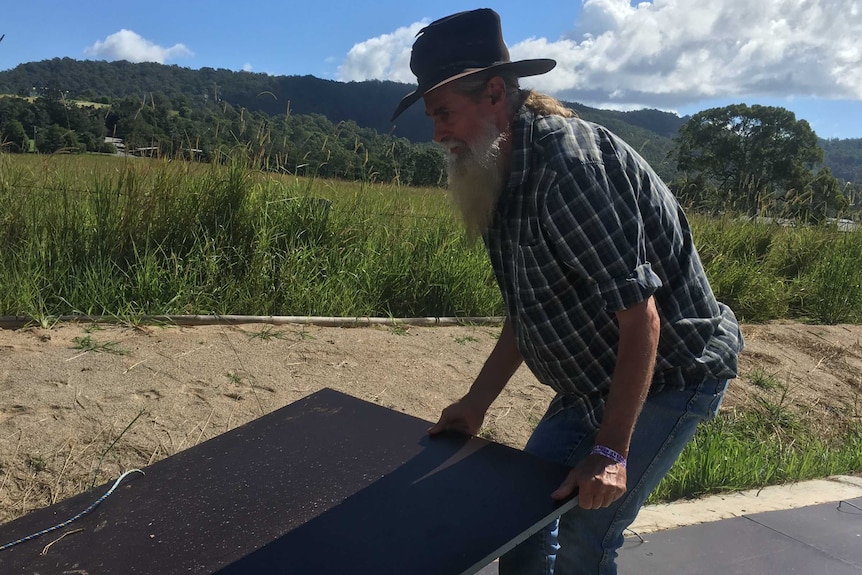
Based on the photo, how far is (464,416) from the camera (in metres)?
2.12

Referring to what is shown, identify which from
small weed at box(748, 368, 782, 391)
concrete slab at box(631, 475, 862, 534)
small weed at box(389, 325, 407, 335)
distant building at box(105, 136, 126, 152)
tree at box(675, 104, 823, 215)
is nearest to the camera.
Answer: concrete slab at box(631, 475, 862, 534)

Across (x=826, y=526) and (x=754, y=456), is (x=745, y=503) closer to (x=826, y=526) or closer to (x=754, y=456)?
(x=826, y=526)

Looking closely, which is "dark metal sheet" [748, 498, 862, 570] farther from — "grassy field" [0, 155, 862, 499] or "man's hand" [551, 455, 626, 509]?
"man's hand" [551, 455, 626, 509]

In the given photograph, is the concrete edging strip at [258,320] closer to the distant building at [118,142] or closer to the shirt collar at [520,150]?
the distant building at [118,142]

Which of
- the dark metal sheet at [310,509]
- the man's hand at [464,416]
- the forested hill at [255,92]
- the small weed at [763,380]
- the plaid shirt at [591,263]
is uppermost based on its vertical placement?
the forested hill at [255,92]

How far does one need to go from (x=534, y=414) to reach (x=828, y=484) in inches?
65.8

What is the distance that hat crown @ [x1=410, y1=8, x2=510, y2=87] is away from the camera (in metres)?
1.83

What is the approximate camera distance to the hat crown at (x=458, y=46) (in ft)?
6.00

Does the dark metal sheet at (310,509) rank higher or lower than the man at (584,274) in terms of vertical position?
lower

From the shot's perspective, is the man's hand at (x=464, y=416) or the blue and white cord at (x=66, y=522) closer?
the blue and white cord at (x=66, y=522)

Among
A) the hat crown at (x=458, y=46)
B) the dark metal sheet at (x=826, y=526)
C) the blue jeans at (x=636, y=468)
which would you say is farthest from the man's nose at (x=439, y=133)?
the dark metal sheet at (x=826, y=526)

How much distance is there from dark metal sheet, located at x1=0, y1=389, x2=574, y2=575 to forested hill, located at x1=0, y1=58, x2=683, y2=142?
1.01 metres

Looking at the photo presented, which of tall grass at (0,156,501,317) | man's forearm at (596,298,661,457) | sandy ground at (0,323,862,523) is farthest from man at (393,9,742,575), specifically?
tall grass at (0,156,501,317)

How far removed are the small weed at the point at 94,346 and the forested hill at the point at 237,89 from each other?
212cm
